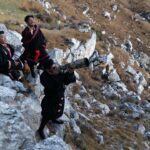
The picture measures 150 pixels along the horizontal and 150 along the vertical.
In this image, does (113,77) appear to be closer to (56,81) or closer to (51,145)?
(56,81)

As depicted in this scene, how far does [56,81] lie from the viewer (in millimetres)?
12469

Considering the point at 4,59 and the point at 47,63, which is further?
the point at 47,63

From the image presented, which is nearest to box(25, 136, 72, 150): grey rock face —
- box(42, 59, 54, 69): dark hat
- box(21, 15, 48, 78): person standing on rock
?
box(42, 59, 54, 69): dark hat

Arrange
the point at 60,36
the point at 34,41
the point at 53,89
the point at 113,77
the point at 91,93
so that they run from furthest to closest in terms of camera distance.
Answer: the point at 113,77 < the point at 60,36 < the point at 91,93 < the point at 34,41 < the point at 53,89

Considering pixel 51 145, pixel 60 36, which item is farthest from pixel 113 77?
pixel 51 145

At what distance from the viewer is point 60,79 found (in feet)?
40.9

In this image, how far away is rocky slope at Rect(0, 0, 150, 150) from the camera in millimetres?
10961

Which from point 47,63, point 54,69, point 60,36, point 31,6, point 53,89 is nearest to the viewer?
point 54,69

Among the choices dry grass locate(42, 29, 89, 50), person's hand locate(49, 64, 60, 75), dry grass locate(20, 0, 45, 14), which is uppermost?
person's hand locate(49, 64, 60, 75)

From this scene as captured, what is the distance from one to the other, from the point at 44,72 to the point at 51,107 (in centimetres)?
98

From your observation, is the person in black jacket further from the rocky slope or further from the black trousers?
the rocky slope

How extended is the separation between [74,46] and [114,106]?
5019 millimetres

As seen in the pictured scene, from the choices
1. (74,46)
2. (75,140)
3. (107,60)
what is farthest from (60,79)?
(107,60)

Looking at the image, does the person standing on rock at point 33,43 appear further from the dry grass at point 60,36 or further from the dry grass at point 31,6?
the dry grass at point 31,6
